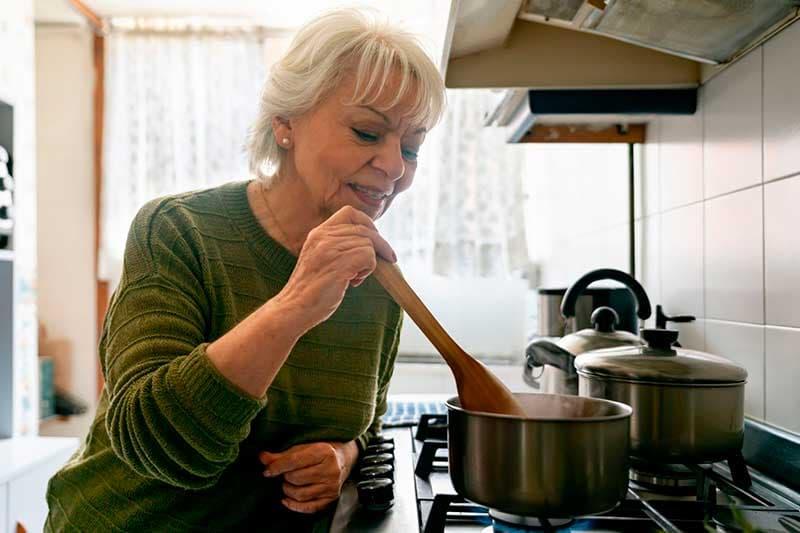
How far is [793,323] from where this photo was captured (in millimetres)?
859

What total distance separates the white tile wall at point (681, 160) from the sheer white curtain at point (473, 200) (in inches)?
54.9

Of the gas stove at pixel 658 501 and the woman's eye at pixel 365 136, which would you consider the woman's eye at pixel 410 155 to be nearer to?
the woman's eye at pixel 365 136

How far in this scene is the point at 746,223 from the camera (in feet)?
3.24

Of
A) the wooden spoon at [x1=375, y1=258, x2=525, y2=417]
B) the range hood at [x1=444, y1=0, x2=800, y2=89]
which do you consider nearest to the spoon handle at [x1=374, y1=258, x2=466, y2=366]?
the wooden spoon at [x1=375, y1=258, x2=525, y2=417]

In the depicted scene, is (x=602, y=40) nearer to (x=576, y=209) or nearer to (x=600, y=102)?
(x=600, y=102)

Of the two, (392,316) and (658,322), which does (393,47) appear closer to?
(392,316)

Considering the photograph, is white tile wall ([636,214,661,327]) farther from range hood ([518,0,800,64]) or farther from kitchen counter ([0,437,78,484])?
kitchen counter ([0,437,78,484])

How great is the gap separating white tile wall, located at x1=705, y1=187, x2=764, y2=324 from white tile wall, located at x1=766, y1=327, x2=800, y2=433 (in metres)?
0.05

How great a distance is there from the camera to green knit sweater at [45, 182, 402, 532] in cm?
67

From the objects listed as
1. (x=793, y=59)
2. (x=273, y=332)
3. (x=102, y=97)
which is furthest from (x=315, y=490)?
(x=102, y=97)

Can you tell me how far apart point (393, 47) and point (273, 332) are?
1.43 ft

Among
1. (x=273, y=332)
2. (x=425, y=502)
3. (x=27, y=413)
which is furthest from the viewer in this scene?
(x=27, y=413)

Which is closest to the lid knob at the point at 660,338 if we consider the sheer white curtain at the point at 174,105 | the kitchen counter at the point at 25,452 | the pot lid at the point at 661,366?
the pot lid at the point at 661,366

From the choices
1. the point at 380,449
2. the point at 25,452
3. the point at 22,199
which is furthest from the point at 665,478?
the point at 22,199
